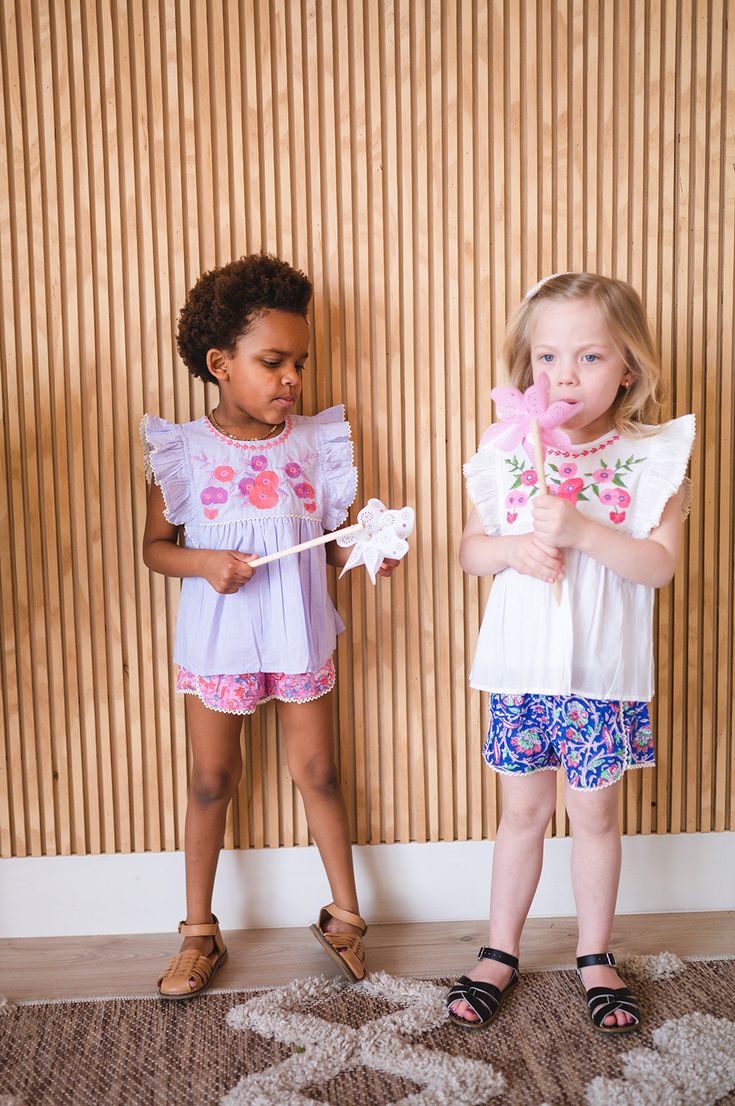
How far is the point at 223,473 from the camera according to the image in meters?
1.91

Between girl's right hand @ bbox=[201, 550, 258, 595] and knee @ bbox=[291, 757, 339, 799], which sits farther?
knee @ bbox=[291, 757, 339, 799]

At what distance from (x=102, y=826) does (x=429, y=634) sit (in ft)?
3.10

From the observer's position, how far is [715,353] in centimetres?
215

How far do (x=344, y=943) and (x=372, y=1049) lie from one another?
1.00 ft

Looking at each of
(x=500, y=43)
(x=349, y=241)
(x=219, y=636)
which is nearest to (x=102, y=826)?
(x=219, y=636)

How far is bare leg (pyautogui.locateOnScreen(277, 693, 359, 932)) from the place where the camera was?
1.99 m

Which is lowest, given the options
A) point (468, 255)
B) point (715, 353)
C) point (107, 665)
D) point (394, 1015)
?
point (394, 1015)

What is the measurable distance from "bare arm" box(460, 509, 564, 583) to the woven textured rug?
0.88 m

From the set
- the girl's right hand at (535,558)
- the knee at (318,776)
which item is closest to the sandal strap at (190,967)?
the knee at (318,776)

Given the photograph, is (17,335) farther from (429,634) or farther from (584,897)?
(584,897)

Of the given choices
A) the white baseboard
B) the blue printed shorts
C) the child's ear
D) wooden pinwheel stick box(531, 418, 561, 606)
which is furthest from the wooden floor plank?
the child's ear

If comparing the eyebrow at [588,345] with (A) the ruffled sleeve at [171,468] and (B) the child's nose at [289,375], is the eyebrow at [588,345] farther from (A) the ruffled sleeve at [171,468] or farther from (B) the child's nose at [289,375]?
(A) the ruffled sleeve at [171,468]

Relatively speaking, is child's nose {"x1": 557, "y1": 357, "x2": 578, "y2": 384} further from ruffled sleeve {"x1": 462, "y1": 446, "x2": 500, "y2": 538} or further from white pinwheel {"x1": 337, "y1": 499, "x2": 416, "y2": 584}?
white pinwheel {"x1": 337, "y1": 499, "x2": 416, "y2": 584}

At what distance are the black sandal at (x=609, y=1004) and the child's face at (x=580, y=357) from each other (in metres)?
1.13
